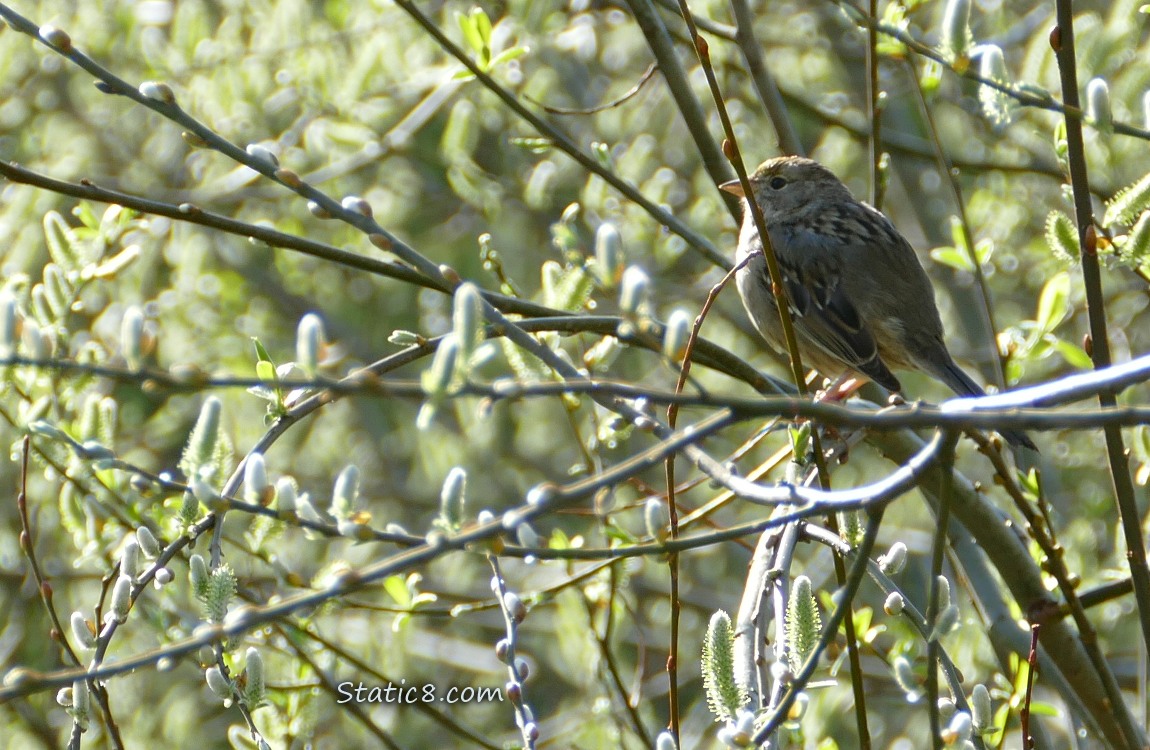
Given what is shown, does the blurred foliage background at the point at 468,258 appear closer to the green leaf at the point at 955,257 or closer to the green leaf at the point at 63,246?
the green leaf at the point at 955,257

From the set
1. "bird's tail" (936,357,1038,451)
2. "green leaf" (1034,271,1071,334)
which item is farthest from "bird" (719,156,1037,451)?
"green leaf" (1034,271,1071,334)

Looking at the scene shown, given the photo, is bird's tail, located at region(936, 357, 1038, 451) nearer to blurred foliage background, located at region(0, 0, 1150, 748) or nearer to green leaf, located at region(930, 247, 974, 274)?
blurred foliage background, located at region(0, 0, 1150, 748)

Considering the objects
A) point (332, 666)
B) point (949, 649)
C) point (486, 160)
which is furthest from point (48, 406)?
point (486, 160)

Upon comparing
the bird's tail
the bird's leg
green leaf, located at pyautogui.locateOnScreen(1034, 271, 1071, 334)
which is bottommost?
green leaf, located at pyautogui.locateOnScreen(1034, 271, 1071, 334)

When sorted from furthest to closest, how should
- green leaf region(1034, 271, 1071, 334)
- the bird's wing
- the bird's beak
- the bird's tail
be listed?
the bird's wing, the bird's tail, the bird's beak, green leaf region(1034, 271, 1071, 334)

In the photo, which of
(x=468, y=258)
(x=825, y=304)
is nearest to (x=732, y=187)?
(x=825, y=304)

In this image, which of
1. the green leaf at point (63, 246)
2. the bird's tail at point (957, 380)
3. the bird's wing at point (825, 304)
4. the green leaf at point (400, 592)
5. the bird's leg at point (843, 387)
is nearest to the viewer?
the green leaf at point (63, 246)

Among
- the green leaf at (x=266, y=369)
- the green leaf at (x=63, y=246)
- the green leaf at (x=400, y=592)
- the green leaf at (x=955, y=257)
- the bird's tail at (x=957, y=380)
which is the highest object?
the bird's tail at (x=957, y=380)

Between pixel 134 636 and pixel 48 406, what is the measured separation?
267 centimetres

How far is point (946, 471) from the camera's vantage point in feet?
5.88

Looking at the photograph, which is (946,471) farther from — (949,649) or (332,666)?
(949,649)

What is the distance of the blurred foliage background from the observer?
5.50 meters

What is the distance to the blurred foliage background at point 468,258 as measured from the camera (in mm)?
5496

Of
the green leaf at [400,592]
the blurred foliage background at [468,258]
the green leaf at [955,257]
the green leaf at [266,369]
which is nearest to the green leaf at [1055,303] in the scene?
the green leaf at [955,257]
